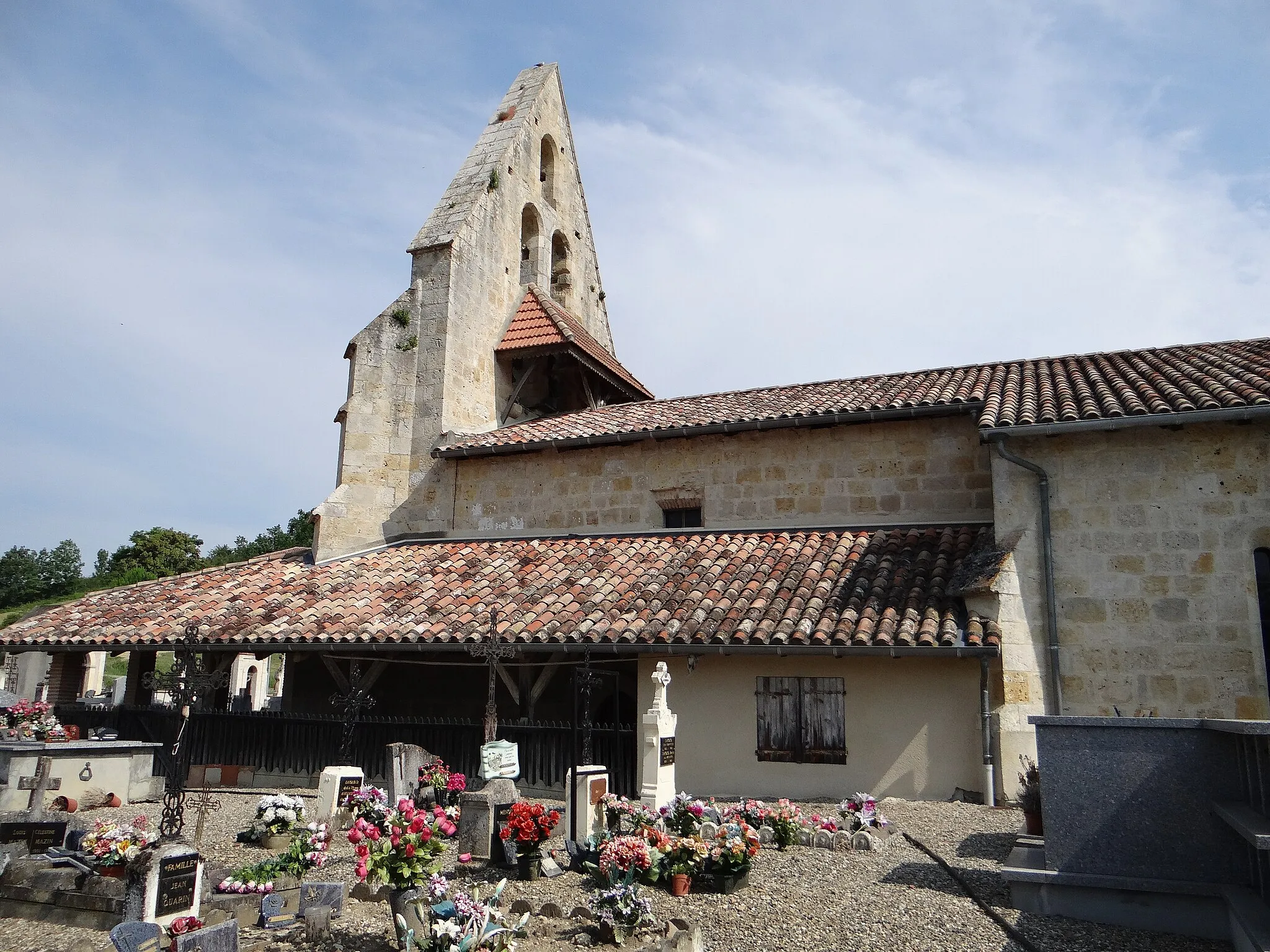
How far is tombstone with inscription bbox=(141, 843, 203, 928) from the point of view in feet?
19.5

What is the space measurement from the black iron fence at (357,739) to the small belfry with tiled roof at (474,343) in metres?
3.55

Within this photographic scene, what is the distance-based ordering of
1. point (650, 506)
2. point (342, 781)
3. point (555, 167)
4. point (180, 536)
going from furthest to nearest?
point (180, 536) → point (555, 167) → point (650, 506) → point (342, 781)

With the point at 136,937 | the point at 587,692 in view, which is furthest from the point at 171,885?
the point at 587,692

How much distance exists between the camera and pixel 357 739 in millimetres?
12812

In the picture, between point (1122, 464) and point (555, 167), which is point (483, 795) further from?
point (555, 167)

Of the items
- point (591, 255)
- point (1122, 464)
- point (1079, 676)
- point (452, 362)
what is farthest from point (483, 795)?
point (591, 255)

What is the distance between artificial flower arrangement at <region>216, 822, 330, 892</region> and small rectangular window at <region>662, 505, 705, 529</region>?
8285 millimetres

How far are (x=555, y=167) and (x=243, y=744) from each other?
14231 millimetres

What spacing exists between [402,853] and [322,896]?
0.74 meters

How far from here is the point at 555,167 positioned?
21125 millimetres

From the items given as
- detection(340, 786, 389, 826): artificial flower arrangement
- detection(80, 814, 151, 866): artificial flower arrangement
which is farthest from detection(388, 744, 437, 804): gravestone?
detection(80, 814, 151, 866): artificial flower arrangement

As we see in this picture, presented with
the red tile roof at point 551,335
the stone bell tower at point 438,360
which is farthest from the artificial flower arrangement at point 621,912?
the red tile roof at point 551,335

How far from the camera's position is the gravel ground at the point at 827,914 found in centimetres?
566

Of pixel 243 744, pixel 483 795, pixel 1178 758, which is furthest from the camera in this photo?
pixel 243 744
